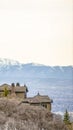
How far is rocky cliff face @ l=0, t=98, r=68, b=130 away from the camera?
12.0 meters

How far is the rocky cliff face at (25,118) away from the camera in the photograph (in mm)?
11992

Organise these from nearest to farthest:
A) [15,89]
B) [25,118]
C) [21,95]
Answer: [25,118] → [15,89] → [21,95]

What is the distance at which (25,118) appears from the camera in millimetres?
12117

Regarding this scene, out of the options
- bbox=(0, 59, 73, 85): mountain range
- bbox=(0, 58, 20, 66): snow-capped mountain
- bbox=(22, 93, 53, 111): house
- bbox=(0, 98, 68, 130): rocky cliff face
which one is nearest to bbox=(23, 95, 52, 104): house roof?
bbox=(22, 93, 53, 111): house

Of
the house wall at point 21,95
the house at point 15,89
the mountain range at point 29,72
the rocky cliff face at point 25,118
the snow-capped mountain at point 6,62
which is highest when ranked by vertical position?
the snow-capped mountain at point 6,62

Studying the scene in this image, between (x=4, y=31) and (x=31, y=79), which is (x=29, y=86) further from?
(x=4, y=31)

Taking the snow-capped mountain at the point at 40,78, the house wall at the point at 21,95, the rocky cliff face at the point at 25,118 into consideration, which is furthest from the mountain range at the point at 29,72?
the rocky cliff face at the point at 25,118

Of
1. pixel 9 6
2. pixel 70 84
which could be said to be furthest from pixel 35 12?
pixel 70 84

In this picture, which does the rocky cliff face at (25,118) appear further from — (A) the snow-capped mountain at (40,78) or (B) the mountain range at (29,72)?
(B) the mountain range at (29,72)

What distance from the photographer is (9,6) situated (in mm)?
12117

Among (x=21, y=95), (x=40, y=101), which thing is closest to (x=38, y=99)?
(x=40, y=101)

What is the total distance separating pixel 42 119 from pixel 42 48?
996 millimetres

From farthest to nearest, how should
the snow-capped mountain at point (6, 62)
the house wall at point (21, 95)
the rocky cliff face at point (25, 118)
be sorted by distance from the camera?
the house wall at point (21, 95) < the snow-capped mountain at point (6, 62) < the rocky cliff face at point (25, 118)

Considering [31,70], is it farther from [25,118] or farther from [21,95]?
[25,118]
